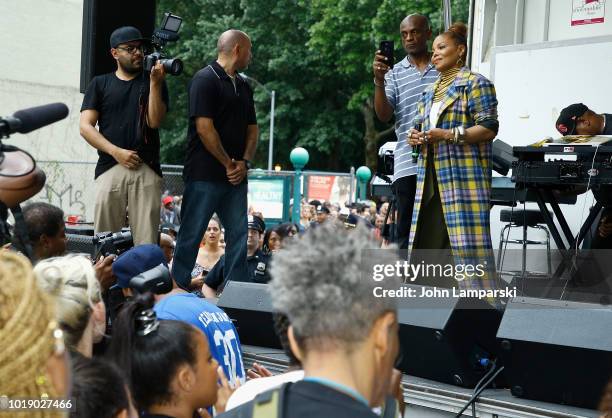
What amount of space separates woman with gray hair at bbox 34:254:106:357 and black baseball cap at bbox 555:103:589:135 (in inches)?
191

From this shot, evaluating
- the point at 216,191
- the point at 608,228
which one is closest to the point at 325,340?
the point at 216,191

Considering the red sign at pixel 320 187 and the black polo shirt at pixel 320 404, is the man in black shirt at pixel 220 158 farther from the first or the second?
the red sign at pixel 320 187

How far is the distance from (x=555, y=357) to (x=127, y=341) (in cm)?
200

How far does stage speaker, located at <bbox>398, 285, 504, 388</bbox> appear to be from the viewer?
4.31 metres

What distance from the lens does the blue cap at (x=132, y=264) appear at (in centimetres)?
440

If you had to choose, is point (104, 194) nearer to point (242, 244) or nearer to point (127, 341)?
point (242, 244)

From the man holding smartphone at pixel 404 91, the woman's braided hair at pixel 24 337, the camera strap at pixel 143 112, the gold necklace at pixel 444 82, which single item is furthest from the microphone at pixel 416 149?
the woman's braided hair at pixel 24 337

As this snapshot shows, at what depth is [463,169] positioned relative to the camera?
5402 mm

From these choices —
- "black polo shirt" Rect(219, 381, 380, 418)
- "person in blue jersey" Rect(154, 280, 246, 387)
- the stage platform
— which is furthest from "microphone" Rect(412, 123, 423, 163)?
→ "black polo shirt" Rect(219, 381, 380, 418)

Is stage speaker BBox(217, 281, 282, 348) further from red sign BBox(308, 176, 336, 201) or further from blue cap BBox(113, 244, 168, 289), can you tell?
red sign BBox(308, 176, 336, 201)

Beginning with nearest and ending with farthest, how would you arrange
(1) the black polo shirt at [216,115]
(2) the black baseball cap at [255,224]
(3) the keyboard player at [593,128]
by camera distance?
1. (1) the black polo shirt at [216,115]
2. (3) the keyboard player at [593,128]
3. (2) the black baseball cap at [255,224]

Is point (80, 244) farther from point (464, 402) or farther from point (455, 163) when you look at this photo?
point (464, 402)

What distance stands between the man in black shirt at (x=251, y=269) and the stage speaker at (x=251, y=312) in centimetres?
76

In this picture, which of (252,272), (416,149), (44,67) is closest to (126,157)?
(416,149)
